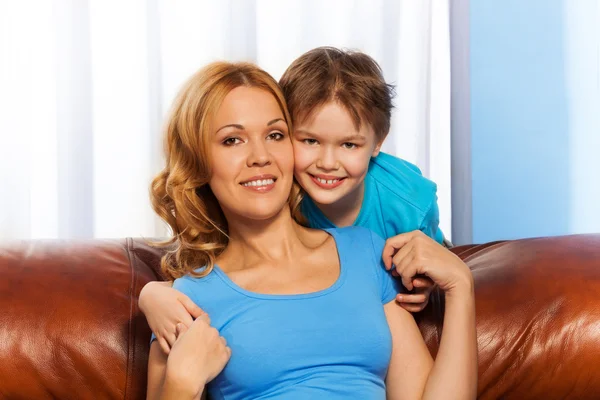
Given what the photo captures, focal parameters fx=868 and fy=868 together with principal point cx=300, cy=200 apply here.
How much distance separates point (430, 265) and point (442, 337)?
150 mm

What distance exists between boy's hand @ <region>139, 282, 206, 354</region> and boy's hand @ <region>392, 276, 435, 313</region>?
421 mm

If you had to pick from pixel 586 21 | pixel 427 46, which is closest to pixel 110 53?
pixel 427 46

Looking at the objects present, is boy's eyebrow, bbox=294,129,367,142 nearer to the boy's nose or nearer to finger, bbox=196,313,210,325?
the boy's nose

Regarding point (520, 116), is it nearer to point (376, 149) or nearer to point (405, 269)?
point (376, 149)

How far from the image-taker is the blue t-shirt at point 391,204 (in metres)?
2.08

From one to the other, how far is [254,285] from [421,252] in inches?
13.7

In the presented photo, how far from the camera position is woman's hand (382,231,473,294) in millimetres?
1740

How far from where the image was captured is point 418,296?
5.88 ft

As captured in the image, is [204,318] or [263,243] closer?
[204,318]

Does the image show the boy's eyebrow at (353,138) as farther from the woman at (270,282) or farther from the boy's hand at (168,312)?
the boy's hand at (168,312)

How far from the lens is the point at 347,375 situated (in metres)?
1.69

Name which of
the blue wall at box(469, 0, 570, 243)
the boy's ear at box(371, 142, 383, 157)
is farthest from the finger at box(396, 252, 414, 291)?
the blue wall at box(469, 0, 570, 243)

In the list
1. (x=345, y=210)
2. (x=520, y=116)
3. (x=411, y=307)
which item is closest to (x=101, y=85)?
(x=345, y=210)

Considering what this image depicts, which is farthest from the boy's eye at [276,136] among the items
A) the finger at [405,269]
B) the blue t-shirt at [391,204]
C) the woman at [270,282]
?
the finger at [405,269]
